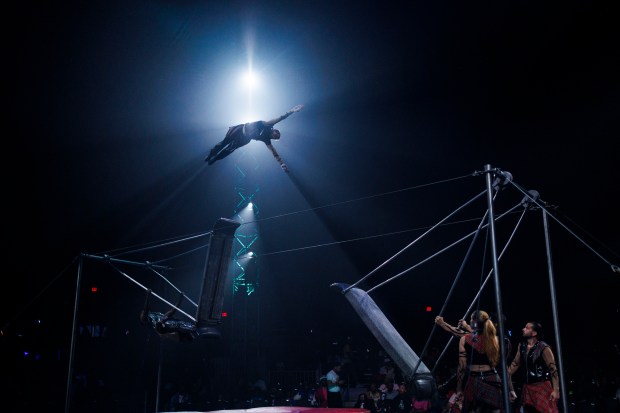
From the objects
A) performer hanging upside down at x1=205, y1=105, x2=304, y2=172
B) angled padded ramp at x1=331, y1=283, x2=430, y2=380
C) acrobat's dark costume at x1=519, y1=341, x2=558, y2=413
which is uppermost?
performer hanging upside down at x1=205, y1=105, x2=304, y2=172

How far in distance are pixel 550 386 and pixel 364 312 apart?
3.40 metres

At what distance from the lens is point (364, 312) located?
25.3 ft

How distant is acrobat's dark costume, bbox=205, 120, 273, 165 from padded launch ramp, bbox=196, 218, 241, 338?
104 inches

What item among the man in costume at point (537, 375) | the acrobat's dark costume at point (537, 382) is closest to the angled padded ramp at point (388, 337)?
the man in costume at point (537, 375)

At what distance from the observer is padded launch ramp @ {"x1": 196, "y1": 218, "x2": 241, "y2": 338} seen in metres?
8.34

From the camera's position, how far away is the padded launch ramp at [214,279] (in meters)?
8.34

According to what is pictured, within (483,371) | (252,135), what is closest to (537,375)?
(483,371)

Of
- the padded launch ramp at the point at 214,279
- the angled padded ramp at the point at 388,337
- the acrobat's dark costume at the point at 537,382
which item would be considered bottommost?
the acrobat's dark costume at the point at 537,382

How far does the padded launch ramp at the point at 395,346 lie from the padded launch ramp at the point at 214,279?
2.01 metres

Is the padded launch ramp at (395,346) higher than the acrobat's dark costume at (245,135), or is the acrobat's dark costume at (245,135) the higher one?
the acrobat's dark costume at (245,135)

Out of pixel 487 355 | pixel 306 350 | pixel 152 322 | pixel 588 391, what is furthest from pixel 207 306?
pixel 306 350

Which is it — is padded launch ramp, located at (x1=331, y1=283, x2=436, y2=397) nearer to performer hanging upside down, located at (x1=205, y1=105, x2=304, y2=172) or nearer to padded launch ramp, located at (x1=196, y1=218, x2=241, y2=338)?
padded launch ramp, located at (x1=196, y1=218, x2=241, y2=338)

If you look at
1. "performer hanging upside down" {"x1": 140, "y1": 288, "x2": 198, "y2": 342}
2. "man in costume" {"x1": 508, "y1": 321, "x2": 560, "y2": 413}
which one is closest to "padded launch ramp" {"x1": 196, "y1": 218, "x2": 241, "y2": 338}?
"performer hanging upside down" {"x1": 140, "y1": 288, "x2": 198, "y2": 342}

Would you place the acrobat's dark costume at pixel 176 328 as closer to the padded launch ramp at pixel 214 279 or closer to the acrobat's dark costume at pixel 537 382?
the padded launch ramp at pixel 214 279
